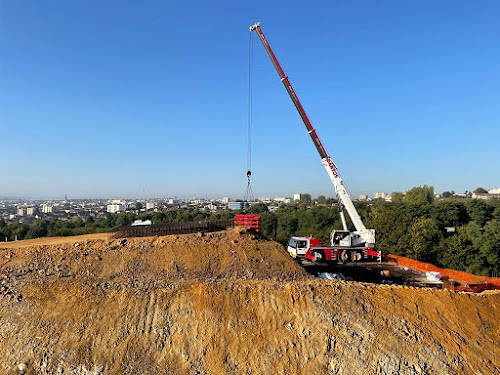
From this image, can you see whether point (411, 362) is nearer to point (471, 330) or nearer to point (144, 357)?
point (471, 330)

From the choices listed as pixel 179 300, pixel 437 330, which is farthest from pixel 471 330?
pixel 179 300

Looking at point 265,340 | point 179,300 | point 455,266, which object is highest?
point 179,300

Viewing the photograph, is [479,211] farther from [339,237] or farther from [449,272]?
[339,237]

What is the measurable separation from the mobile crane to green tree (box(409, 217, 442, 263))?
56.7 ft

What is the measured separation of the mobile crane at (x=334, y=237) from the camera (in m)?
27.9

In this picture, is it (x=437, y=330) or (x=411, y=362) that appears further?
(x=437, y=330)

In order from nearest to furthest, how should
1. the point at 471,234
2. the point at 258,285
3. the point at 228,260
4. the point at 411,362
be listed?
1. the point at 411,362
2. the point at 258,285
3. the point at 228,260
4. the point at 471,234

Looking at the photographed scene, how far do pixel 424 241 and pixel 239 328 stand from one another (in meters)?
36.3

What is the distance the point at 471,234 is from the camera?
55.4 meters

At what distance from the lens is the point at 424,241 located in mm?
42531

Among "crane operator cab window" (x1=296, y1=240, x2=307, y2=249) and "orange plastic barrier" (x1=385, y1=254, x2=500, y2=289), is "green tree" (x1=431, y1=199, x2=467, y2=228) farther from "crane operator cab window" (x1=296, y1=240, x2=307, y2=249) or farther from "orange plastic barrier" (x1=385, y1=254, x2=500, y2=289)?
"crane operator cab window" (x1=296, y1=240, x2=307, y2=249)

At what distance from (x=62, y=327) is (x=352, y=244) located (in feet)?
71.5

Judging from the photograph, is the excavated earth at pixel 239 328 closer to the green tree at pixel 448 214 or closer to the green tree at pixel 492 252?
the green tree at pixel 492 252

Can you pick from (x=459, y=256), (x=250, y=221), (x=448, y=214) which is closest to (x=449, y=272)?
(x=459, y=256)
